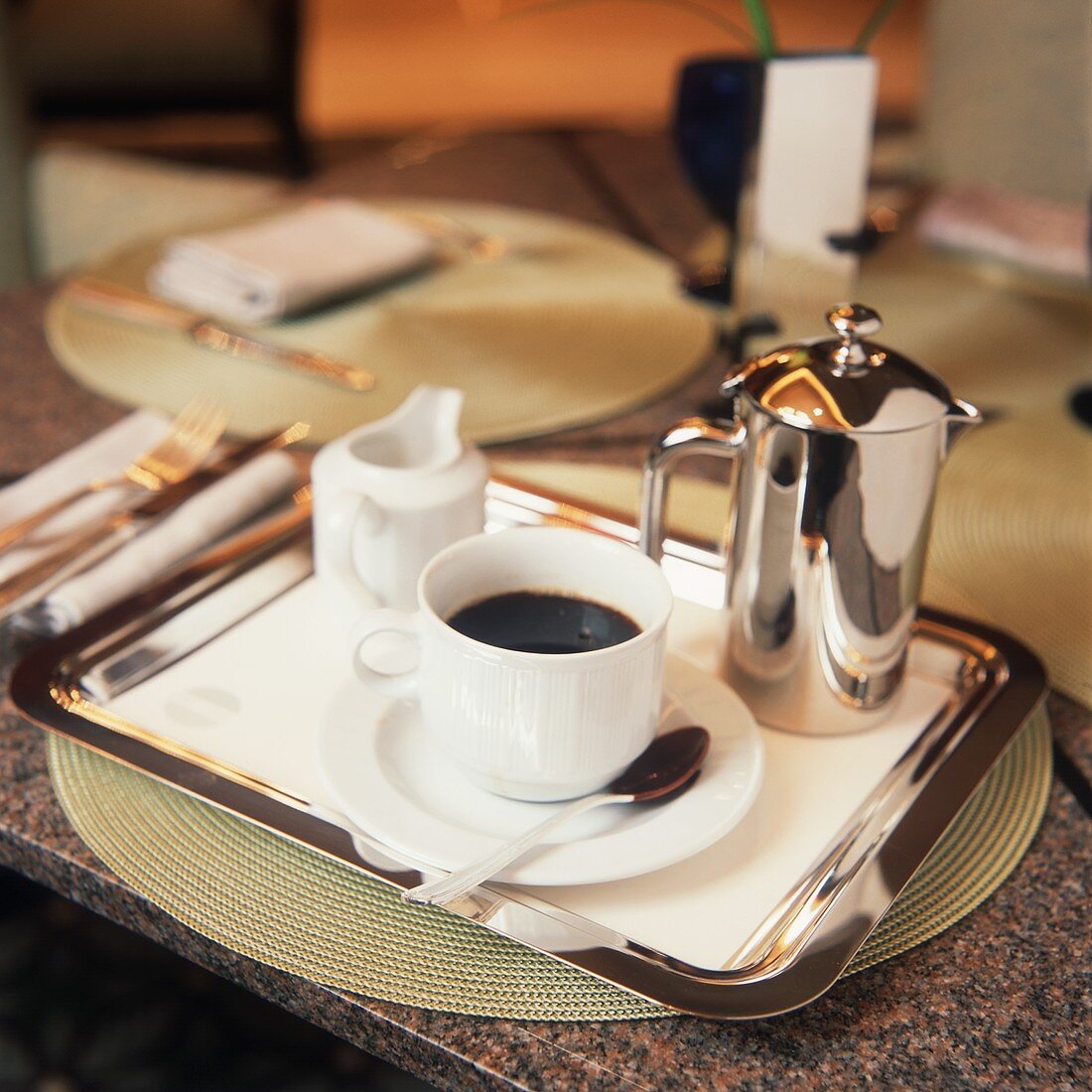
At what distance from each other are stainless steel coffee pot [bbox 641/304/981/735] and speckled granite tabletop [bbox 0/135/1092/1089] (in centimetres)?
11

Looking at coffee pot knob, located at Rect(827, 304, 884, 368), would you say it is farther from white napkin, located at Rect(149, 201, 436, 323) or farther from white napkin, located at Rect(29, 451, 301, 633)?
white napkin, located at Rect(149, 201, 436, 323)

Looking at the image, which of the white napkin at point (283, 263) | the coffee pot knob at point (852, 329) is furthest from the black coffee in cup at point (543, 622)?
the white napkin at point (283, 263)

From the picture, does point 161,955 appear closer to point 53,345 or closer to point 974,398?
point 53,345

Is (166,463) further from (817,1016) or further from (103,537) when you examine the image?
(817,1016)

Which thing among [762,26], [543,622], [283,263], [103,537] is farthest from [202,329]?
[543,622]

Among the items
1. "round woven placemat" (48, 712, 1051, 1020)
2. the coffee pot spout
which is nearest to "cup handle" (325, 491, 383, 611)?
"round woven placemat" (48, 712, 1051, 1020)

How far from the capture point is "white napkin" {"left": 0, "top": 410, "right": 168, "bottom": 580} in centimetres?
66

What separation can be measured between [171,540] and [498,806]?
0.92ft

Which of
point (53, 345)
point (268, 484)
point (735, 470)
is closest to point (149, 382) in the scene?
point (53, 345)

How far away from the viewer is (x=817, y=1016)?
0.43 metres

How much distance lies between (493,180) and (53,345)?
532 millimetres

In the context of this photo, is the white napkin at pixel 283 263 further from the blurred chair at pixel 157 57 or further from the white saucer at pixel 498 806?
the blurred chair at pixel 157 57

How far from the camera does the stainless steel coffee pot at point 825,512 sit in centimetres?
48

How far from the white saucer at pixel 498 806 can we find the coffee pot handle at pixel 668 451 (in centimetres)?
7
